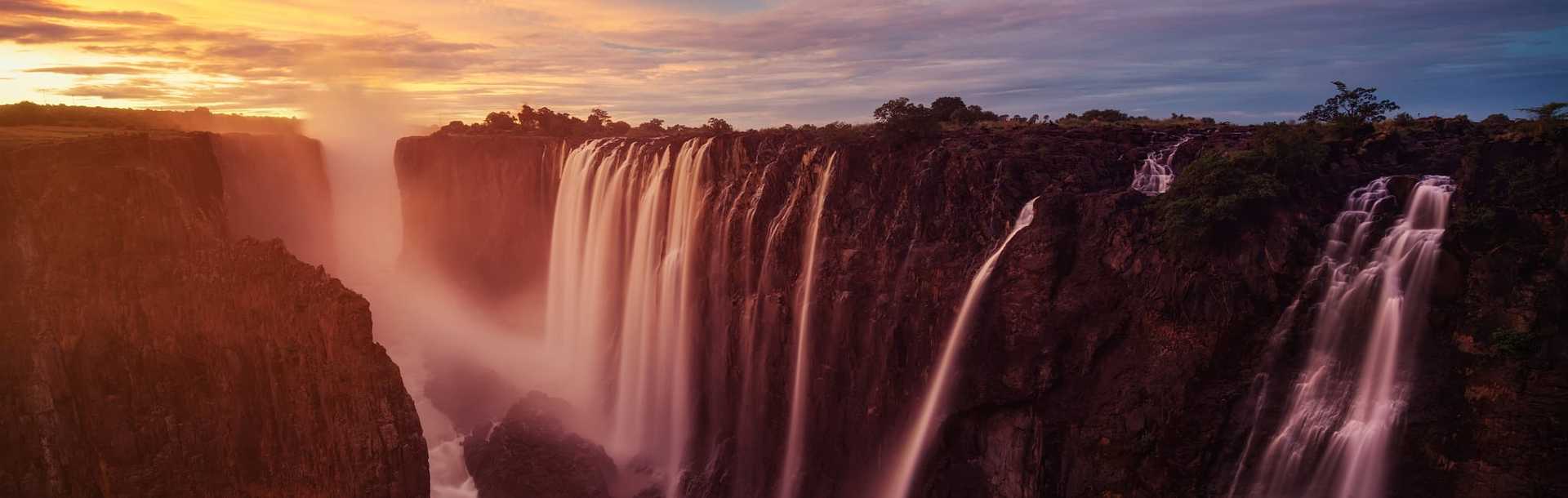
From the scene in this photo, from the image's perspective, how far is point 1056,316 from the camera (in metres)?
21.5

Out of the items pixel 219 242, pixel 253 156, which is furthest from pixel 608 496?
pixel 253 156

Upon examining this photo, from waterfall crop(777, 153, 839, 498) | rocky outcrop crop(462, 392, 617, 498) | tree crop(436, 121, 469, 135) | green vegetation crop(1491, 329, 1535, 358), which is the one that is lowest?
rocky outcrop crop(462, 392, 617, 498)

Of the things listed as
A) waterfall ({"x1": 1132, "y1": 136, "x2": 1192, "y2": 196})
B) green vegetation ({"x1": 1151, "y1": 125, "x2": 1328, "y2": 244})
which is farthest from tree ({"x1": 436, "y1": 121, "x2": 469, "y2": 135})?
green vegetation ({"x1": 1151, "y1": 125, "x2": 1328, "y2": 244})

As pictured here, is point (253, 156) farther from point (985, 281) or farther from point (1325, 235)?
point (1325, 235)

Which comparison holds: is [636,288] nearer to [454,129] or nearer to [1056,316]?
[1056,316]

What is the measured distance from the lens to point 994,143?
Result: 2628cm

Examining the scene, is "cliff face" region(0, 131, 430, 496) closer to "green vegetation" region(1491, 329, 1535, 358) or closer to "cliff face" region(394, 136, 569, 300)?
"cliff face" region(394, 136, 569, 300)

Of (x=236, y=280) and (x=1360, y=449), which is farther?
(x=236, y=280)

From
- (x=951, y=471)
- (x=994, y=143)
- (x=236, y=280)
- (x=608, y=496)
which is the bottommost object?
(x=608, y=496)

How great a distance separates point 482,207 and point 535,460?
23.3 meters

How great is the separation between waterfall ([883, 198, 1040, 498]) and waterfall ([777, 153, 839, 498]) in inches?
158

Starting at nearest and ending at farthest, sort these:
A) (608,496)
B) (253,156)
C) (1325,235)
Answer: (1325,235) < (608,496) < (253,156)

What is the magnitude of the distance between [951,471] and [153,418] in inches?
896

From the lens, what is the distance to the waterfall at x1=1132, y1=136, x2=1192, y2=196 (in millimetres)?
22594
